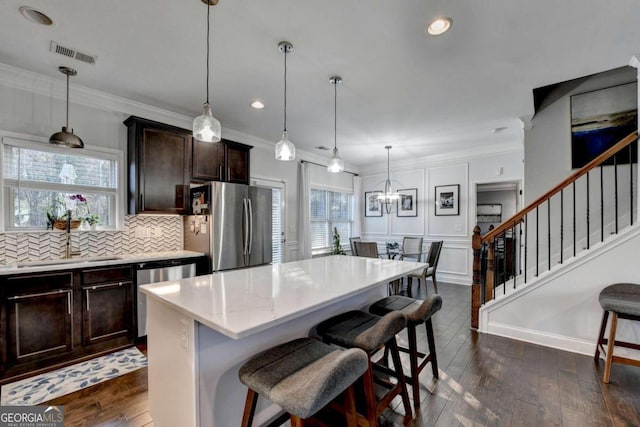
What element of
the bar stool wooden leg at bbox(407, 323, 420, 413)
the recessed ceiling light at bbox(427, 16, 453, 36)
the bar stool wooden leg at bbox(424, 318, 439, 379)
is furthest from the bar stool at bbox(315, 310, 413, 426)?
the recessed ceiling light at bbox(427, 16, 453, 36)

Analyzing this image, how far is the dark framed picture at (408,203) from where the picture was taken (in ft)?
20.9

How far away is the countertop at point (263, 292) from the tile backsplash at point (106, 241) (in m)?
2.01

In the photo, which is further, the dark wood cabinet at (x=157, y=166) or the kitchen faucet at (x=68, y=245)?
the dark wood cabinet at (x=157, y=166)

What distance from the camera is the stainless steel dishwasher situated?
3000mm

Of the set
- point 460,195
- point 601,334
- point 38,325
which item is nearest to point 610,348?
point 601,334

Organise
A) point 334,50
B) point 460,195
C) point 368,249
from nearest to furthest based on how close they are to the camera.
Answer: point 334,50
point 368,249
point 460,195

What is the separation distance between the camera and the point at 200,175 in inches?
148

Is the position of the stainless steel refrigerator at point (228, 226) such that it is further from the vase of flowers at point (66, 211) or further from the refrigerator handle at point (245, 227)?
the vase of flowers at point (66, 211)

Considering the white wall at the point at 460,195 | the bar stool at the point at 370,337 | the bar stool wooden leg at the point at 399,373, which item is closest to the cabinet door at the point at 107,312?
the bar stool at the point at 370,337

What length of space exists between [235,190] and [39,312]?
2159 mm

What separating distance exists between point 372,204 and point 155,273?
5219 millimetres

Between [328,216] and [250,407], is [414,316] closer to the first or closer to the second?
[250,407]

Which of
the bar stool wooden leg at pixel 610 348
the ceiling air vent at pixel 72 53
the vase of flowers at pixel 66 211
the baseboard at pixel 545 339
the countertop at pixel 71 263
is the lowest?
the baseboard at pixel 545 339

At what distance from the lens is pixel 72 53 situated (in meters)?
2.40
